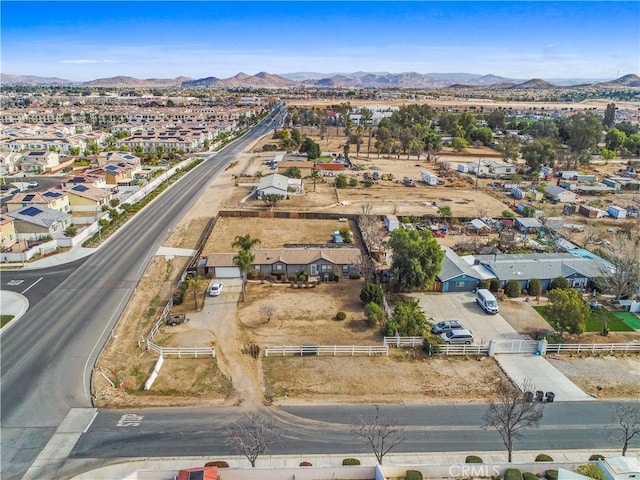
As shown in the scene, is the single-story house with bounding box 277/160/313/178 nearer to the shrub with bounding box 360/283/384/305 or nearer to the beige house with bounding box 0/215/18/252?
the beige house with bounding box 0/215/18/252

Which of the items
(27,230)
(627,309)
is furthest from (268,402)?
(27,230)

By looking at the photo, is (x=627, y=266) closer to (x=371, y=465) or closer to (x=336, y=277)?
(x=336, y=277)

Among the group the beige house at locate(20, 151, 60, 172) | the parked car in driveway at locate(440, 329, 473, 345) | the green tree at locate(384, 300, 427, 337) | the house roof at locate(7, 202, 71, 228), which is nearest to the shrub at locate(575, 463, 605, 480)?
the parked car in driveway at locate(440, 329, 473, 345)

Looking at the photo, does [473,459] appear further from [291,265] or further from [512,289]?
[291,265]

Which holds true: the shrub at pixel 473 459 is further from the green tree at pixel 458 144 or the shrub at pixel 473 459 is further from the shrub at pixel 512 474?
the green tree at pixel 458 144

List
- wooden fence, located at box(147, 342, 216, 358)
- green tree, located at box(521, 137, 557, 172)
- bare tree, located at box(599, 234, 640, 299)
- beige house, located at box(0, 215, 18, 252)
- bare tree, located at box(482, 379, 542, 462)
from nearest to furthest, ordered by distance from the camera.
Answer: bare tree, located at box(482, 379, 542, 462) < wooden fence, located at box(147, 342, 216, 358) < bare tree, located at box(599, 234, 640, 299) < beige house, located at box(0, 215, 18, 252) < green tree, located at box(521, 137, 557, 172)
